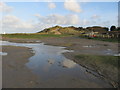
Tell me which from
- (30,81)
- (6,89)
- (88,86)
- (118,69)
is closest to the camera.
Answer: (6,89)

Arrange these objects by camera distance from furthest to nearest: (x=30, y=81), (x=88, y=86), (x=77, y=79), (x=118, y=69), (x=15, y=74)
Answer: (x=118, y=69), (x=15, y=74), (x=77, y=79), (x=30, y=81), (x=88, y=86)

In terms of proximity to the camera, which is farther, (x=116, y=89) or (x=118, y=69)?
(x=118, y=69)

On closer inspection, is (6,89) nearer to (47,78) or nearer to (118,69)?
(47,78)

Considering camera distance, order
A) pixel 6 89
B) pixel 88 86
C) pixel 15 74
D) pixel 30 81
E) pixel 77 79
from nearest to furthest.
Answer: pixel 6 89
pixel 88 86
pixel 30 81
pixel 77 79
pixel 15 74

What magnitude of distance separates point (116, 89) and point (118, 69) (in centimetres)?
302

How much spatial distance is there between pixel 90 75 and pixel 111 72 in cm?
151

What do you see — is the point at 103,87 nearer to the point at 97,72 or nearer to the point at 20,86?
the point at 97,72

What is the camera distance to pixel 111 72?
909 cm

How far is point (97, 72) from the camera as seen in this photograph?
9570 mm

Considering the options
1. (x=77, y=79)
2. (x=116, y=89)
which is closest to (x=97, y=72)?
(x=77, y=79)

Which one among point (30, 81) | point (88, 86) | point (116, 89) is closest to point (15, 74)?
point (30, 81)

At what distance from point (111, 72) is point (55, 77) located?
3979 millimetres

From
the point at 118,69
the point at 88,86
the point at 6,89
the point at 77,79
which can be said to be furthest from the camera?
the point at 118,69

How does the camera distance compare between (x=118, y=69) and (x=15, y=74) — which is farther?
(x=118, y=69)
